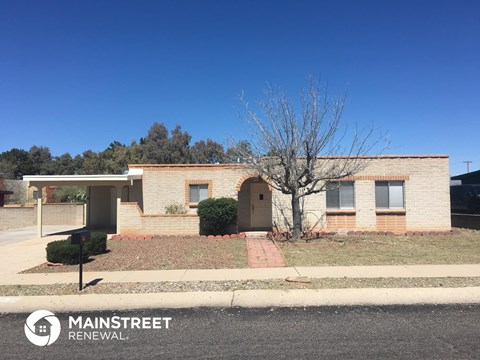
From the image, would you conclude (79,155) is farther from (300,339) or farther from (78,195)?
(300,339)

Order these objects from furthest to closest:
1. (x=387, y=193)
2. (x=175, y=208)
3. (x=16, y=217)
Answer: (x=16, y=217), (x=175, y=208), (x=387, y=193)

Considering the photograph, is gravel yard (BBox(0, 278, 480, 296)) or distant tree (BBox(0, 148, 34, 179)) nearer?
gravel yard (BBox(0, 278, 480, 296))

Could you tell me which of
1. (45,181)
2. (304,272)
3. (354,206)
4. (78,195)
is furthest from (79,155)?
(304,272)

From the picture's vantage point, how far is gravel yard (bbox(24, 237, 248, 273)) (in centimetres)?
996

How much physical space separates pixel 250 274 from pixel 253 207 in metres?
10.2

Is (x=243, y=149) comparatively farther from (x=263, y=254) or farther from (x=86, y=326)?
(x=86, y=326)

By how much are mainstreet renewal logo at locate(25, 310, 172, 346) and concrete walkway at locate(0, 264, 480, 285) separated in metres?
2.34

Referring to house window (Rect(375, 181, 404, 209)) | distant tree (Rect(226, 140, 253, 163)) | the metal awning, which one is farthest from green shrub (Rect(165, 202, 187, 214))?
house window (Rect(375, 181, 404, 209))

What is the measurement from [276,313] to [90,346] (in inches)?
111

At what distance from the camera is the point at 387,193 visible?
680 inches

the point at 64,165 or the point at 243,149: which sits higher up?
the point at 64,165

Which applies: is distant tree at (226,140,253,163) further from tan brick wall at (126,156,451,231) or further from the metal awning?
the metal awning

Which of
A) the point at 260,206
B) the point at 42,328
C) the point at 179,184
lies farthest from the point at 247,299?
the point at 260,206

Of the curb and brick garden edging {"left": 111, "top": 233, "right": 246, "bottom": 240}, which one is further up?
brick garden edging {"left": 111, "top": 233, "right": 246, "bottom": 240}
